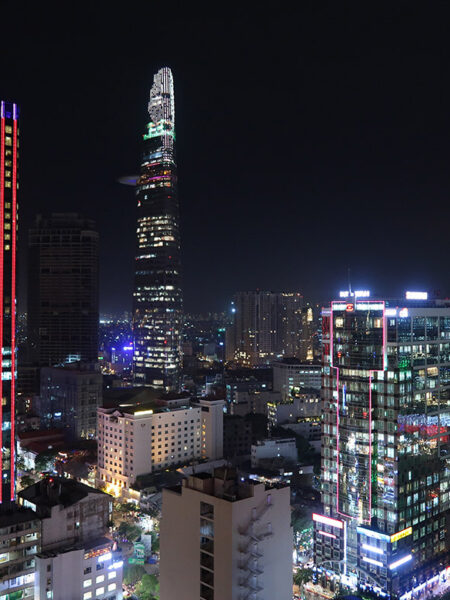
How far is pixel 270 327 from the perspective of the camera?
328 feet

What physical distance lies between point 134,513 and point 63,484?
1233cm

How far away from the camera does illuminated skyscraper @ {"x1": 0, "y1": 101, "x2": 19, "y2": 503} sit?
25719 mm

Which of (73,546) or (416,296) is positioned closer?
(73,546)

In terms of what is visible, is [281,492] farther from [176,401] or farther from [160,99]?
[160,99]

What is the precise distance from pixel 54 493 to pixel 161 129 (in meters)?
60.6

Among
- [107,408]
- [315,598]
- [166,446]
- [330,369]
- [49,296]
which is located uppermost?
[49,296]

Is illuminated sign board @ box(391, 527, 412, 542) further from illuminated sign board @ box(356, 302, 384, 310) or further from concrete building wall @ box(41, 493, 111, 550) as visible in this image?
concrete building wall @ box(41, 493, 111, 550)

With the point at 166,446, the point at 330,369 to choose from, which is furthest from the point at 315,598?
the point at 166,446

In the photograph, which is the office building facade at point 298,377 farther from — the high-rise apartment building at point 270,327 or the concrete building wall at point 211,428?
the high-rise apartment building at point 270,327

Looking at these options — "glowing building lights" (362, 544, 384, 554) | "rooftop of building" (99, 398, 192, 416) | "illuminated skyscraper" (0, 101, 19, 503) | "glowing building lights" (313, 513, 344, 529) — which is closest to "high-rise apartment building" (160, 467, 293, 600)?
"glowing building lights" (362, 544, 384, 554)

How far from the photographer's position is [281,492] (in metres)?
13.4

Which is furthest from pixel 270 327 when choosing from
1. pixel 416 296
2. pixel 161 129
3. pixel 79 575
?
pixel 79 575

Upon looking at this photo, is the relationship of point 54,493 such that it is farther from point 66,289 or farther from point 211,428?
point 66,289

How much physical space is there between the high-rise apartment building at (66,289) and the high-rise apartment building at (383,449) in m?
57.2
